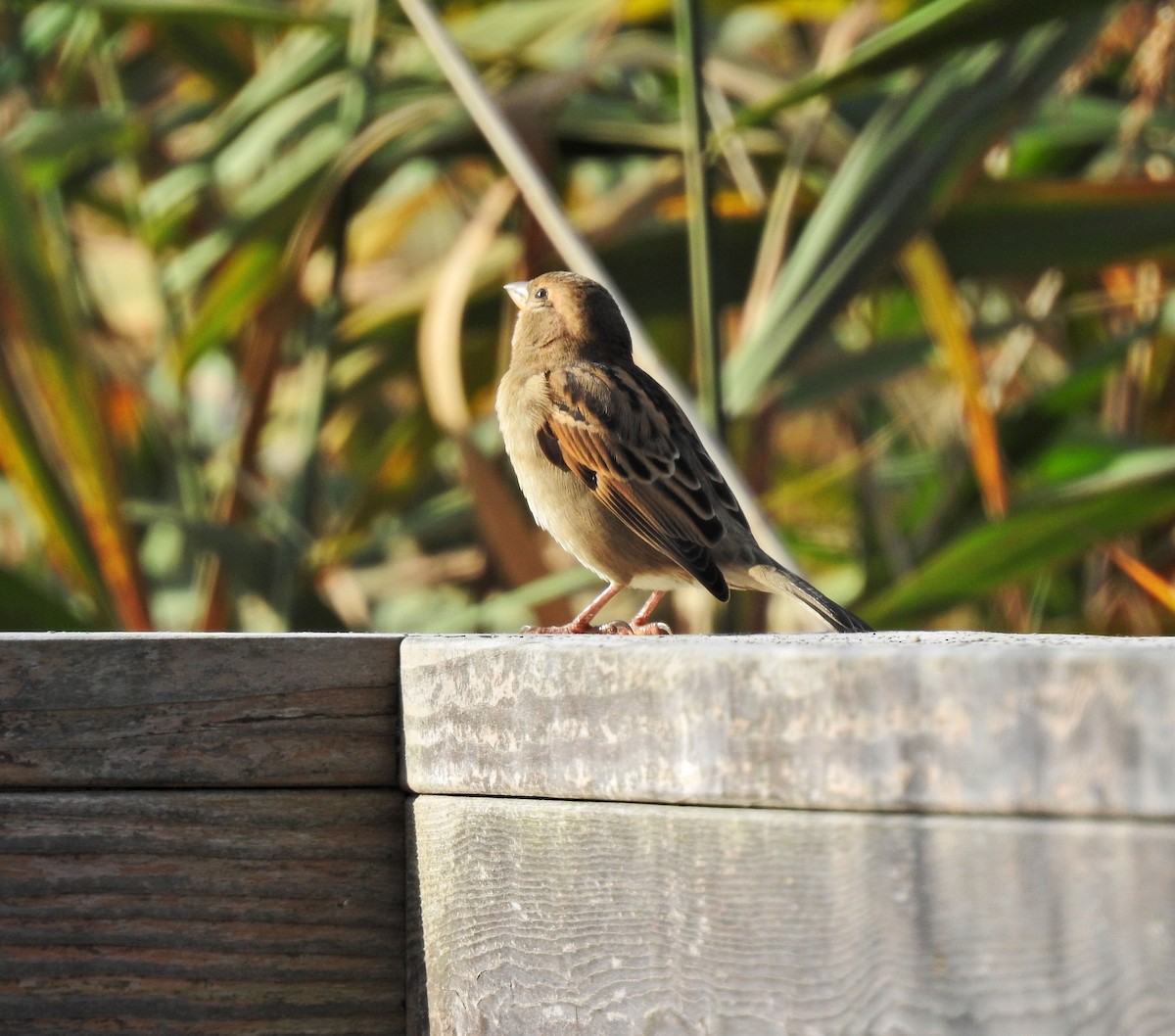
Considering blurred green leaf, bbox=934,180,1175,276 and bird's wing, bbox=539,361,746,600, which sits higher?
blurred green leaf, bbox=934,180,1175,276

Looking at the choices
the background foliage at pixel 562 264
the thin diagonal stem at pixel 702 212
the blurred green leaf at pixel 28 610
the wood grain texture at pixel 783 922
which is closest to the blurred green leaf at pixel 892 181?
the background foliage at pixel 562 264

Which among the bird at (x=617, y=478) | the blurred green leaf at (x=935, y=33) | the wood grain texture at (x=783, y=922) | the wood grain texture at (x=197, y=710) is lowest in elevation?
the wood grain texture at (x=783, y=922)

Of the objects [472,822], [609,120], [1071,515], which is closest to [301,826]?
[472,822]

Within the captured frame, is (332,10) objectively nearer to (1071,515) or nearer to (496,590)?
(496,590)

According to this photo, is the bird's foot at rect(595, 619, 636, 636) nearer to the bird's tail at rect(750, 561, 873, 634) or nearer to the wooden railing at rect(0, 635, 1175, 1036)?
the bird's tail at rect(750, 561, 873, 634)

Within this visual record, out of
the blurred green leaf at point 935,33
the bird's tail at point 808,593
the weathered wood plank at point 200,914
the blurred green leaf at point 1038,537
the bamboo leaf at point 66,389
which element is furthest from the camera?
the bamboo leaf at point 66,389

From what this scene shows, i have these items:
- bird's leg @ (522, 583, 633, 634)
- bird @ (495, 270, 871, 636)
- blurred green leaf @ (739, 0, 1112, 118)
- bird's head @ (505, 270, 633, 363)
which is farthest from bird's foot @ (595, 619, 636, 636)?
blurred green leaf @ (739, 0, 1112, 118)

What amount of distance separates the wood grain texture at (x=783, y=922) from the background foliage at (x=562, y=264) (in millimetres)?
1239

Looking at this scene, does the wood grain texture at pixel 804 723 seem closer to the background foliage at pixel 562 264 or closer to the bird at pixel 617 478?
the background foliage at pixel 562 264

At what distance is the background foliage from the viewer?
110 inches

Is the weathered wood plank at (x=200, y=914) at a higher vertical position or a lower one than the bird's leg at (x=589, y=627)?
lower

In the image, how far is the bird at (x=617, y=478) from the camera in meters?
2.90

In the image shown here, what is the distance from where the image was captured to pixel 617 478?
116 inches

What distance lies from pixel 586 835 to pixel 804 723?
238 millimetres
